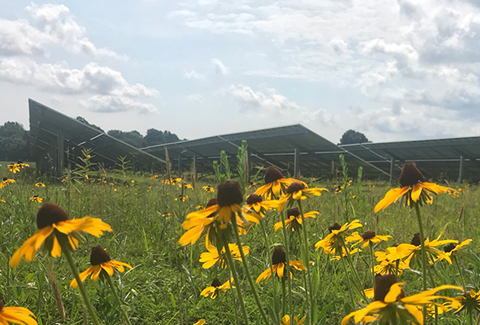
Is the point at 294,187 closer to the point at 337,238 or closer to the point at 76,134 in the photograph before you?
the point at 337,238

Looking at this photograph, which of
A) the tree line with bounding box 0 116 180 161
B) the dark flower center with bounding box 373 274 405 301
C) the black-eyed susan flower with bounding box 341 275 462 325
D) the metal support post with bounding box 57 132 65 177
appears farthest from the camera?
the tree line with bounding box 0 116 180 161

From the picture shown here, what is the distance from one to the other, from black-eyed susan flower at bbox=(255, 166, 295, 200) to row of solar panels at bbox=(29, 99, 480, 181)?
40.0 feet

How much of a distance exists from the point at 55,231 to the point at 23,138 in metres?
59.2

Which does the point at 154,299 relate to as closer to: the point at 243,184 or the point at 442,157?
the point at 243,184

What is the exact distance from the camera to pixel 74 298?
81.0 inches

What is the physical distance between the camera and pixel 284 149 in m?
19.8

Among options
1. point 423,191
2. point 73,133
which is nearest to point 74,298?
point 423,191

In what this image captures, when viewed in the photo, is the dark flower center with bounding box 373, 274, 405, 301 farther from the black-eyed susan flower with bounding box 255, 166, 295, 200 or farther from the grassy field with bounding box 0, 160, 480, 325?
the black-eyed susan flower with bounding box 255, 166, 295, 200

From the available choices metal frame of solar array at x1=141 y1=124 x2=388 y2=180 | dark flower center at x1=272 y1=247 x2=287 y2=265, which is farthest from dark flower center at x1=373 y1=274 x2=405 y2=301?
metal frame of solar array at x1=141 y1=124 x2=388 y2=180

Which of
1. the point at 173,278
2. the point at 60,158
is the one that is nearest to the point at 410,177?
the point at 173,278

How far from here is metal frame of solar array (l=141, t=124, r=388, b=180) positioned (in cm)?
1621

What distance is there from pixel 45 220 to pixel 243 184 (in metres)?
1.43

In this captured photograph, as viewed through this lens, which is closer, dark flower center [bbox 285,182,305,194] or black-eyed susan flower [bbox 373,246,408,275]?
dark flower center [bbox 285,182,305,194]

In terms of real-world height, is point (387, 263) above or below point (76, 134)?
below
